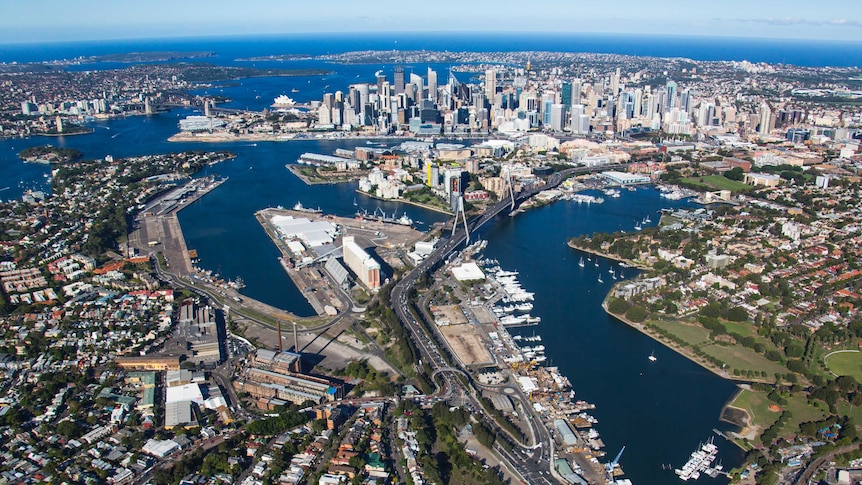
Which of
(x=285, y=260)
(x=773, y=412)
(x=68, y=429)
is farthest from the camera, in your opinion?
(x=285, y=260)

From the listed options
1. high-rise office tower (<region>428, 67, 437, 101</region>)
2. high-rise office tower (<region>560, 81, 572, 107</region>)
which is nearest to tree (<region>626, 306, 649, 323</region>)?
high-rise office tower (<region>560, 81, 572, 107</region>)

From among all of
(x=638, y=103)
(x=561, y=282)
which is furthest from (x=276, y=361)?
(x=638, y=103)

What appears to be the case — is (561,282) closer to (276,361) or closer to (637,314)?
(637,314)

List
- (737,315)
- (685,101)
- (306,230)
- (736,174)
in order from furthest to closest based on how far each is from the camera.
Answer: (685,101) < (736,174) < (306,230) < (737,315)

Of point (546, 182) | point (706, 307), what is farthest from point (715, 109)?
point (706, 307)

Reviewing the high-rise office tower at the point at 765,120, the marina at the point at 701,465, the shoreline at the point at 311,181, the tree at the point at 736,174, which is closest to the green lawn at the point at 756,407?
the marina at the point at 701,465

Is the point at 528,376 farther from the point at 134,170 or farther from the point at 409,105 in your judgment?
the point at 409,105

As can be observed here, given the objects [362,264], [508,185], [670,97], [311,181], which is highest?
[670,97]
